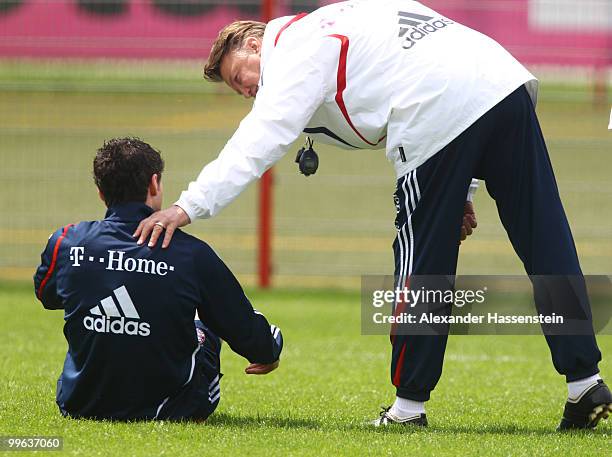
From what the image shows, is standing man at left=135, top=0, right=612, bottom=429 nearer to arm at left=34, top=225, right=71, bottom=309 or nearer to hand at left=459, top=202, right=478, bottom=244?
hand at left=459, top=202, right=478, bottom=244

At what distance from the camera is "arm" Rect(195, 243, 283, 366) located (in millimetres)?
3865

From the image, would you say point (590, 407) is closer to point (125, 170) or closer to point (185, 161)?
point (125, 170)

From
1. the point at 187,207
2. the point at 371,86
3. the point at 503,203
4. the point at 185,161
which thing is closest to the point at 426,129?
the point at 371,86

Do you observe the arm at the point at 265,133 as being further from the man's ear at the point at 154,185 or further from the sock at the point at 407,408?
the sock at the point at 407,408

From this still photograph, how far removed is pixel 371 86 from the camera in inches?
157

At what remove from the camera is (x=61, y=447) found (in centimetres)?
357

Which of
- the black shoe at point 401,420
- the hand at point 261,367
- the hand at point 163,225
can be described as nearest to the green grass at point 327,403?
the black shoe at point 401,420

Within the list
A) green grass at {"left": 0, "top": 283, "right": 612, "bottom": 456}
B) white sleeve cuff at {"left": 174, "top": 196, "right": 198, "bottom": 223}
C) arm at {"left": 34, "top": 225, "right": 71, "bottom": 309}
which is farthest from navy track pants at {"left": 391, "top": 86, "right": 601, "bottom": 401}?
arm at {"left": 34, "top": 225, "right": 71, "bottom": 309}

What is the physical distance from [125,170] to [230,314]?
2.00ft

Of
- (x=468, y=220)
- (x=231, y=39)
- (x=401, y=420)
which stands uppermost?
(x=231, y=39)

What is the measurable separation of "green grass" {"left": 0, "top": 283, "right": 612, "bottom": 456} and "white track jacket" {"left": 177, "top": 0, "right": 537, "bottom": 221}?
846 mm

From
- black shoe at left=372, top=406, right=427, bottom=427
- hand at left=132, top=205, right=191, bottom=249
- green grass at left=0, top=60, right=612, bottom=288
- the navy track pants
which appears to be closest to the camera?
hand at left=132, top=205, right=191, bottom=249

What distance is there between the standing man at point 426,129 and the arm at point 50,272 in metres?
0.57

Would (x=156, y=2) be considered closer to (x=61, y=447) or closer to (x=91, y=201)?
(x=91, y=201)
